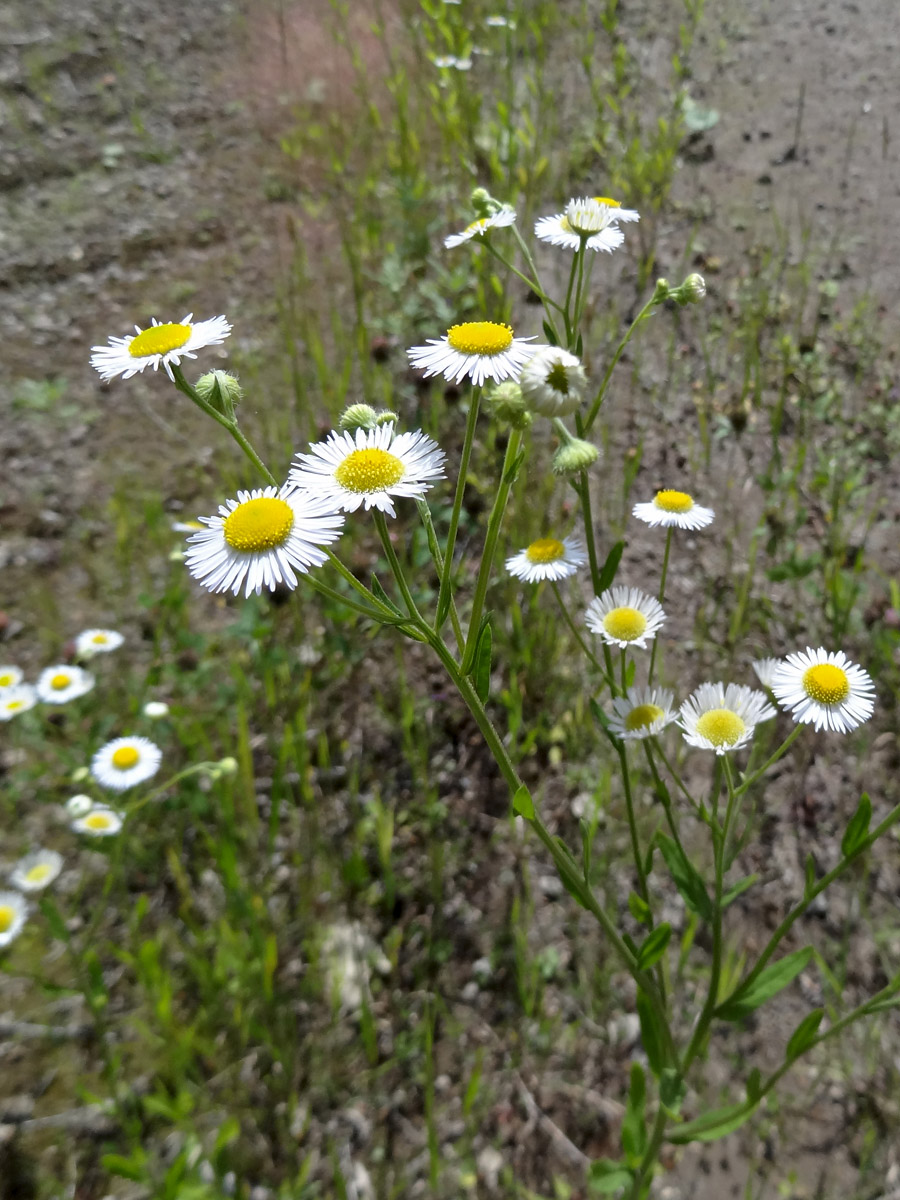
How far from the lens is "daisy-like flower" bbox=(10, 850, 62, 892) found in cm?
188

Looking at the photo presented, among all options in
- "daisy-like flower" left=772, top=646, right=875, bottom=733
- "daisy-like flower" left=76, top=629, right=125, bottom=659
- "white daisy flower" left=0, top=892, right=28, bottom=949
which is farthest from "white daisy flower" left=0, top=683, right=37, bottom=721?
"daisy-like flower" left=772, top=646, right=875, bottom=733

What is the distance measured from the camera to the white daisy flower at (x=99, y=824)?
6.10 feet

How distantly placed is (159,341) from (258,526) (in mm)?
280

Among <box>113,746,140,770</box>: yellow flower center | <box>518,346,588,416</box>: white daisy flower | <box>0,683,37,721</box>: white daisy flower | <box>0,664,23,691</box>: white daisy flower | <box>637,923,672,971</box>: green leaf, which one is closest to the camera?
<box>518,346,588,416</box>: white daisy flower

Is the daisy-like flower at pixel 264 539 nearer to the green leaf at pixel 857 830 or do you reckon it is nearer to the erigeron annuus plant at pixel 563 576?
the erigeron annuus plant at pixel 563 576

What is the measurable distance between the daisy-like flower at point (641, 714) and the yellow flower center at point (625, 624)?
3.3 inches

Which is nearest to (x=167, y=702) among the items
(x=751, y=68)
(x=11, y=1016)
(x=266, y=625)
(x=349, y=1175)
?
(x=266, y=625)

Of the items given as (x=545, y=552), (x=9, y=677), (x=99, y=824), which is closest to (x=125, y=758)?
(x=99, y=824)

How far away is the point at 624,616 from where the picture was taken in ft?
3.86

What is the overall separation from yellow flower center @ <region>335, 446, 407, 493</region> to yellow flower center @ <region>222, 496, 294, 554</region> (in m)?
0.08

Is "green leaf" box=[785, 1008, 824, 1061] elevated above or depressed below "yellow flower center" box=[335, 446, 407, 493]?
below

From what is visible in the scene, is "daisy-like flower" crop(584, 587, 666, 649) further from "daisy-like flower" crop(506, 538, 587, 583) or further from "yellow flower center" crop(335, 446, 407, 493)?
Result: "yellow flower center" crop(335, 446, 407, 493)

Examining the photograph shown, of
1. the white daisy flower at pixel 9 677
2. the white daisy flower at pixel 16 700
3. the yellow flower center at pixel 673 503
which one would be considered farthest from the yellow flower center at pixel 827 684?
the white daisy flower at pixel 9 677

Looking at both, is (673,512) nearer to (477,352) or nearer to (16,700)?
(477,352)
